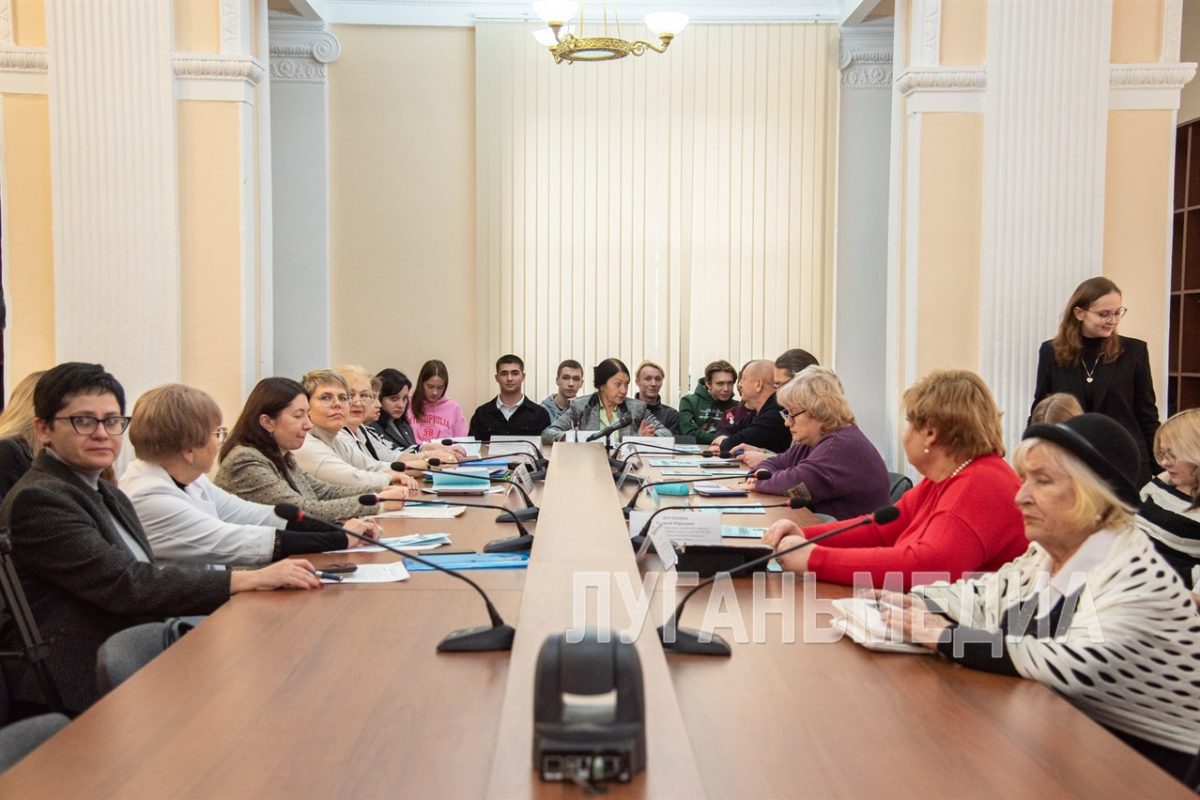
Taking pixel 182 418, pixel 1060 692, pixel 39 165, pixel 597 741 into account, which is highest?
pixel 39 165

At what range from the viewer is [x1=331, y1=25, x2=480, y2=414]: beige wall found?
8.43 m

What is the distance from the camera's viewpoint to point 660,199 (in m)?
8.55

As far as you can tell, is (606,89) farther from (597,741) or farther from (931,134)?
(597,741)

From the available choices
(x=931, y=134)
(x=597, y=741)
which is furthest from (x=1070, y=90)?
(x=597, y=741)

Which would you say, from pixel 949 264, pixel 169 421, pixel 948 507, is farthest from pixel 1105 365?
pixel 169 421

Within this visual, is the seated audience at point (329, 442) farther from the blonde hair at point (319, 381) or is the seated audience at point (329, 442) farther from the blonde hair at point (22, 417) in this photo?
the blonde hair at point (22, 417)

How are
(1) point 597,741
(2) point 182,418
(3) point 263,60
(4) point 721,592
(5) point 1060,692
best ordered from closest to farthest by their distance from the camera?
1. (1) point 597,741
2. (5) point 1060,692
3. (4) point 721,592
4. (2) point 182,418
5. (3) point 263,60

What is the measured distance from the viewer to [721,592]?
8.75 feet

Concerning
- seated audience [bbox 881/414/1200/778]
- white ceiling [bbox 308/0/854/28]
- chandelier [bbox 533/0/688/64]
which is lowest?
seated audience [bbox 881/414/1200/778]

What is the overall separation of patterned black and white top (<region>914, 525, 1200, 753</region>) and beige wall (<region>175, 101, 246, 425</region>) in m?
4.87

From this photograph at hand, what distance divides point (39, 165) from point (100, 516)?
4.04m

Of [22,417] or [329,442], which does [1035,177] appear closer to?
[329,442]

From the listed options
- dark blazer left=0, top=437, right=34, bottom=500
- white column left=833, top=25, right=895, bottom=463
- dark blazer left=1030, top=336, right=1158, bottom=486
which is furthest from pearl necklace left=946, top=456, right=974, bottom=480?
white column left=833, top=25, right=895, bottom=463

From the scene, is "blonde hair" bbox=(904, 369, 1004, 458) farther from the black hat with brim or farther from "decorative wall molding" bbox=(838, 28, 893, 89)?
"decorative wall molding" bbox=(838, 28, 893, 89)
